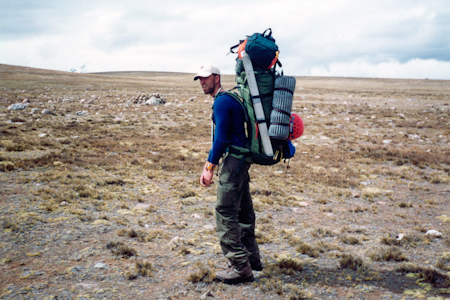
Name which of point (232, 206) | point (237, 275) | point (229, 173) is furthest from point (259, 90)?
point (237, 275)

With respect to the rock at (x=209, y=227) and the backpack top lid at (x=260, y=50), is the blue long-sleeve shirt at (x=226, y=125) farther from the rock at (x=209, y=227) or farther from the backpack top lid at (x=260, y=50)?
the rock at (x=209, y=227)

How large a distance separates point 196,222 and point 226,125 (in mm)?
2809

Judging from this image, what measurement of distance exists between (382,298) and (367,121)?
1736 cm

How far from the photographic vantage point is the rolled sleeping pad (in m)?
3.44

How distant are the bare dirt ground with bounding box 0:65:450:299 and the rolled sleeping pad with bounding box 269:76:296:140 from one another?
5.84 feet

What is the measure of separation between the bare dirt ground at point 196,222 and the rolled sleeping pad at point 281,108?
178 cm

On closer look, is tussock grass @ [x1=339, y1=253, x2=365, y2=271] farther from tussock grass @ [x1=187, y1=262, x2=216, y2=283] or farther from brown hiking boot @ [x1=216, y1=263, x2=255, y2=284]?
tussock grass @ [x1=187, y1=262, x2=216, y2=283]

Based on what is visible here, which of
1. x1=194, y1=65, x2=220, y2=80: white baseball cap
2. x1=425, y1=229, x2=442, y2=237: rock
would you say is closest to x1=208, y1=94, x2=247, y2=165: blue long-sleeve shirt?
x1=194, y1=65, x2=220, y2=80: white baseball cap

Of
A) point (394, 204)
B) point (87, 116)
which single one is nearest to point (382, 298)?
point (394, 204)

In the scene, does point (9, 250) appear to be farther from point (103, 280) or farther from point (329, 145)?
point (329, 145)

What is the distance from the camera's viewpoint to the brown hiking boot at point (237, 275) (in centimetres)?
382

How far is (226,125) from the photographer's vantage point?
3533 mm

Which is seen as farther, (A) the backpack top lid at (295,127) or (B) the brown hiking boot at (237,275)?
(B) the brown hiking boot at (237,275)

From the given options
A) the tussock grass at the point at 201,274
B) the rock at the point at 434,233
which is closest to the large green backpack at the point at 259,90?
the tussock grass at the point at 201,274
